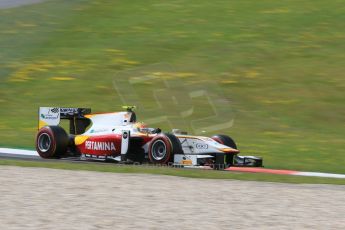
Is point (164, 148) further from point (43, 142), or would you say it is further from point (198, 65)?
point (198, 65)

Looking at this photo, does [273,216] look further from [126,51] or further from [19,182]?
[126,51]

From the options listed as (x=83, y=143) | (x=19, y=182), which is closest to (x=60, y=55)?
(x=83, y=143)

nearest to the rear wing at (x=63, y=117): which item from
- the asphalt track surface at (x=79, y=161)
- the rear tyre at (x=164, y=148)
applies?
the asphalt track surface at (x=79, y=161)

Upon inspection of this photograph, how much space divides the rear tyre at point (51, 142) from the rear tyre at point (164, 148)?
5.90ft

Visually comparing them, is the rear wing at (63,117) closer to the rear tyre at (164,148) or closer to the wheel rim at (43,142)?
the wheel rim at (43,142)

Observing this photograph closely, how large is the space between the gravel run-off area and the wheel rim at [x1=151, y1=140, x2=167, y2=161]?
144 cm

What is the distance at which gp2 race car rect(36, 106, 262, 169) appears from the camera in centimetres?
1302

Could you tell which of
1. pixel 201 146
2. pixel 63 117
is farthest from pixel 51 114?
pixel 201 146

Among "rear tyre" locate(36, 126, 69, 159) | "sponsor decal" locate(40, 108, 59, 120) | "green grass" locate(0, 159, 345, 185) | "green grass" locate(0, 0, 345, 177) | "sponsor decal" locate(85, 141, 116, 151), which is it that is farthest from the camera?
"green grass" locate(0, 0, 345, 177)

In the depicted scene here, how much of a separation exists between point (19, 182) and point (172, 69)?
1334 cm

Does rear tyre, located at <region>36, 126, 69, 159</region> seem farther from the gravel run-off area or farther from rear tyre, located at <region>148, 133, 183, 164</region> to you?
the gravel run-off area

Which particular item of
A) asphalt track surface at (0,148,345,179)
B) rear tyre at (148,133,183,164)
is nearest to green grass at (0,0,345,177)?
asphalt track surface at (0,148,345,179)

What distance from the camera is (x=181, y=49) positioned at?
993 inches

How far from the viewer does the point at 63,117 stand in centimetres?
1467
